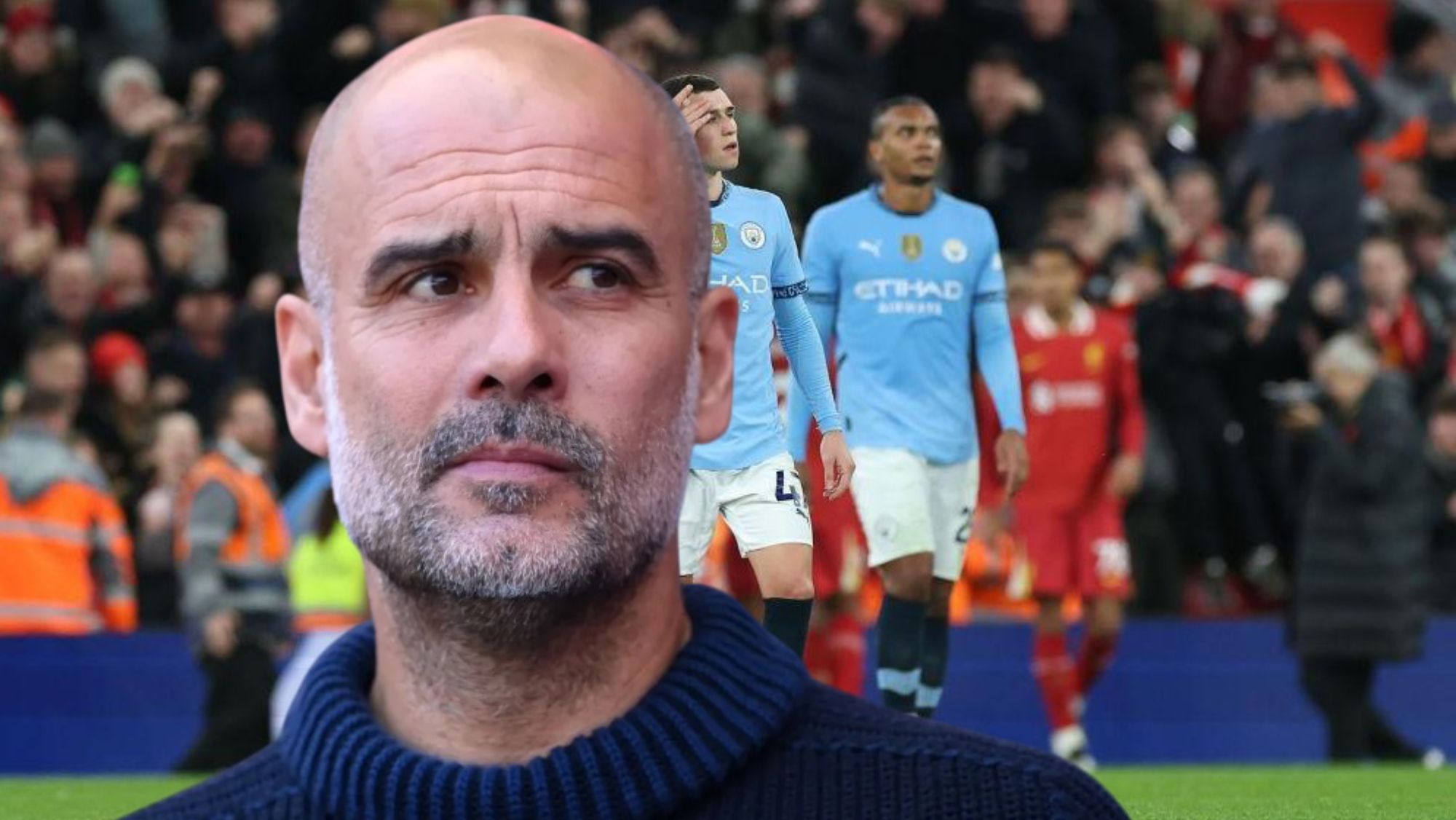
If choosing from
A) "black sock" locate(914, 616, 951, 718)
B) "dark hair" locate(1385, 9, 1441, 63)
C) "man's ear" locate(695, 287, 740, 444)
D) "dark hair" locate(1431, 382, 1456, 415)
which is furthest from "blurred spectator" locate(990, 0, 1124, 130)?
"man's ear" locate(695, 287, 740, 444)

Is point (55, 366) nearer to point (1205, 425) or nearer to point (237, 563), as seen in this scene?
point (237, 563)

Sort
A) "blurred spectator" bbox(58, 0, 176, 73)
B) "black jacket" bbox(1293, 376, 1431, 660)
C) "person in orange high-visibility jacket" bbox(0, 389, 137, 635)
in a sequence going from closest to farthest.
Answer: "person in orange high-visibility jacket" bbox(0, 389, 137, 635) → "black jacket" bbox(1293, 376, 1431, 660) → "blurred spectator" bbox(58, 0, 176, 73)

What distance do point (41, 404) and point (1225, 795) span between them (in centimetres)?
578

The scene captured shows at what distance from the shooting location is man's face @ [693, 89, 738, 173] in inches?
271

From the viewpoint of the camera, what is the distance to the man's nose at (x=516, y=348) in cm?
268

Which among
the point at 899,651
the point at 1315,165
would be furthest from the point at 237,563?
the point at 1315,165

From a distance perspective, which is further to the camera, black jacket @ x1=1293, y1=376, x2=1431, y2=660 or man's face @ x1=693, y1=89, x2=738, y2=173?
black jacket @ x1=1293, y1=376, x2=1431, y2=660

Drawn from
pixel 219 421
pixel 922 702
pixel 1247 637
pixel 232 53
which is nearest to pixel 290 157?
pixel 232 53

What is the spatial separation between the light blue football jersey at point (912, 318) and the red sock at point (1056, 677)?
3302 millimetres

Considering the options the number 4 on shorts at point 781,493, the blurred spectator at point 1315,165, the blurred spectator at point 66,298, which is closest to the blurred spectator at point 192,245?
the blurred spectator at point 66,298

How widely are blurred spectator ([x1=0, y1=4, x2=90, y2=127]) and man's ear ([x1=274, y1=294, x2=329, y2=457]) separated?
44.9 feet

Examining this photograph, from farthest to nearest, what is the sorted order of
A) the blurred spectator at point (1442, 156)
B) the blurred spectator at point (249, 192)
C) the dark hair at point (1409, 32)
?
the dark hair at point (1409, 32) < the blurred spectator at point (1442, 156) < the blurred spectator at point (249, 192)

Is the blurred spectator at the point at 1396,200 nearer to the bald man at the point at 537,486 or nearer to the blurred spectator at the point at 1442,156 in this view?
the blurred spectator at the point at 1442,156

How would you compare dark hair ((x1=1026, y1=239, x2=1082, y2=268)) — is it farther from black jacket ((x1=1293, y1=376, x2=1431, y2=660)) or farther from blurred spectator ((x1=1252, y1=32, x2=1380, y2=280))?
blurred spectator ((x1=1252, y1=32, x2=1380, y2=280))
